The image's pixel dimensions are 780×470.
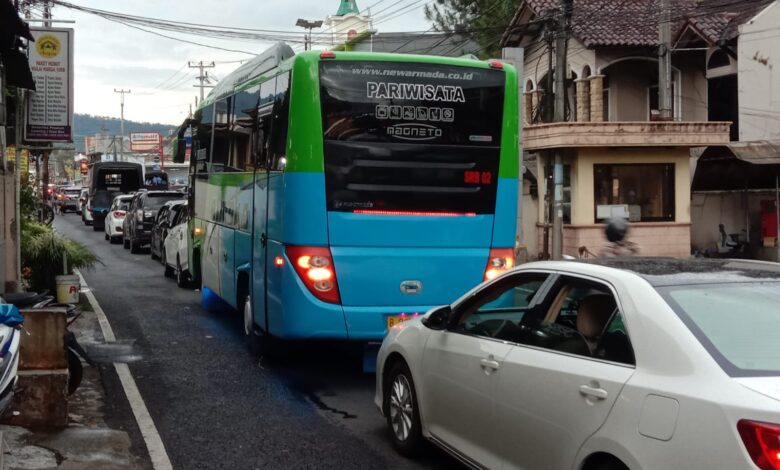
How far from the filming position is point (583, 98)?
90.0 feet

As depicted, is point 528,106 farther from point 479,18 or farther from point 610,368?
point 610,368

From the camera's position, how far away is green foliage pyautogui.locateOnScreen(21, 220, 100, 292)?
42.5 feet

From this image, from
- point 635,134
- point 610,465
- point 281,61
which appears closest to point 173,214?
point 281,61

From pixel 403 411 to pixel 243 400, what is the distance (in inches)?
86.7

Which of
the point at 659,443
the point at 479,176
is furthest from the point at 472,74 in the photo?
the point at 659,443

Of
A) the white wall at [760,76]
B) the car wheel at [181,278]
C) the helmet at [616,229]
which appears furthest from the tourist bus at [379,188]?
the white wall at [760,76]

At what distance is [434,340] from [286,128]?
3.30 metres

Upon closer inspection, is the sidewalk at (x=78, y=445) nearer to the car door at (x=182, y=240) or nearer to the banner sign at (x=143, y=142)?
the car door at (x=182, y=240)

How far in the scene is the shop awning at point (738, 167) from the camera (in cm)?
2242

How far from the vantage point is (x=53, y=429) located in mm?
6668

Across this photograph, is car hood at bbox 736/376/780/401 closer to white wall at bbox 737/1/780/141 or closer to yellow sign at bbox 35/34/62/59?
yellow sign at bbox 35/34/62/59

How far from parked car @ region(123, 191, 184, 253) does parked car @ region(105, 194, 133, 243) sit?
2.62 metres

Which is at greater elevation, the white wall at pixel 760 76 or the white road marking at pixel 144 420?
the white wall at pixel 760 76

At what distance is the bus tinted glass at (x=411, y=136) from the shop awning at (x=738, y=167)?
15729mm
